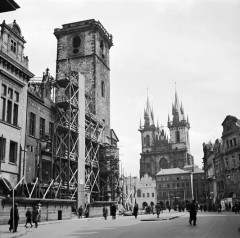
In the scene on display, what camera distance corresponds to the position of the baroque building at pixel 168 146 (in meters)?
128

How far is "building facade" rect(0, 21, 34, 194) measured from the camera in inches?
1002

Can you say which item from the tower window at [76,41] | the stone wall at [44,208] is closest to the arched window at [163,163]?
the tower window at [76,41]

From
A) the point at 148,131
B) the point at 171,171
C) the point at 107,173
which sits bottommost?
the point at 107,173

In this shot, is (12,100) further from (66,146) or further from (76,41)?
(76,41)

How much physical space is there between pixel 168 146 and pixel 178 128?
28.6ft

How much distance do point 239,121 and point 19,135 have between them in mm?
40954

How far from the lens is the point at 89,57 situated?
157ft

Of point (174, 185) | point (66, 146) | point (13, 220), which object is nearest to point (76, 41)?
point (66, 146)

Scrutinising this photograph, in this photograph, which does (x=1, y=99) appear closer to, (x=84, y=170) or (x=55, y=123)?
(x=55, y=123)

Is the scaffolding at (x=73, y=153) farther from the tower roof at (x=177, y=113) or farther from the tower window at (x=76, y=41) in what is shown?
the tower roof at (x=177, y=113)

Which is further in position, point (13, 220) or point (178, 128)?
point (178, 128)

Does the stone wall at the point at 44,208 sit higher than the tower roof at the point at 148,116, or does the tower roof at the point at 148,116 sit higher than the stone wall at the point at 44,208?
the tower roof at the point at 148,116

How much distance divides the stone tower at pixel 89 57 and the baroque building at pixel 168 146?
8144 cm

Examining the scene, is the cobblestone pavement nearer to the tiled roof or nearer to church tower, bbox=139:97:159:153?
the tiled roof
